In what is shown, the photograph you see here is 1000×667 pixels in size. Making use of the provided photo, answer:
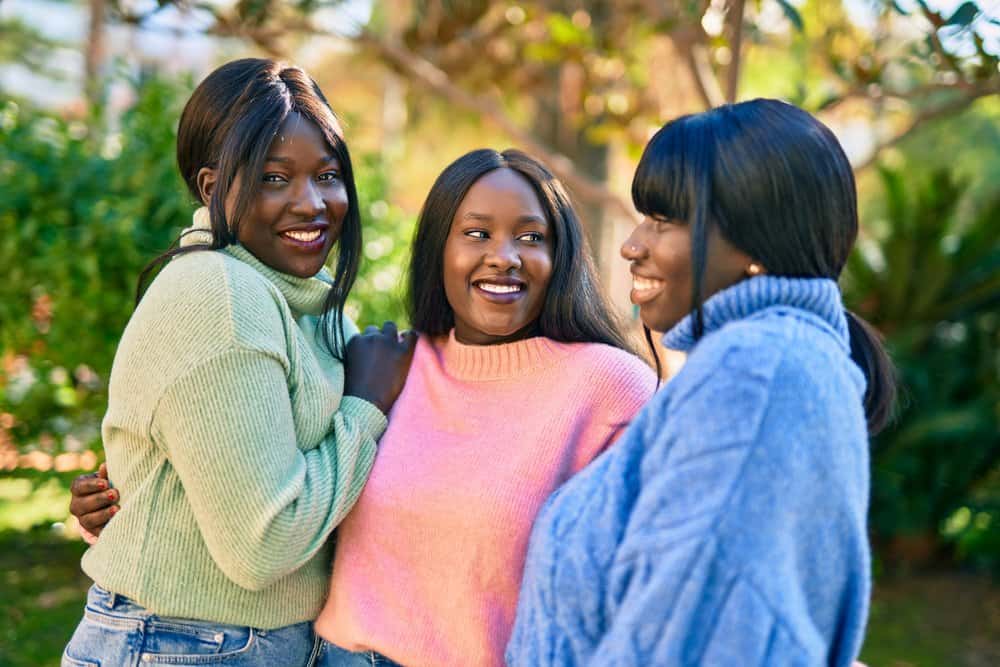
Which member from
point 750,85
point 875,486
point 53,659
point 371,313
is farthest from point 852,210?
point 750,85

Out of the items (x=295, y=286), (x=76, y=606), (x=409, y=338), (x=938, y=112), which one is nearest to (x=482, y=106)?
(x=938, y=112)

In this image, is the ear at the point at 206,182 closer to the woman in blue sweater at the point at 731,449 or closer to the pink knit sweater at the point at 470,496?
the pink knit sweater at the point at 470,496

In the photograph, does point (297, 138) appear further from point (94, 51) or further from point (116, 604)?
point (94, 51)

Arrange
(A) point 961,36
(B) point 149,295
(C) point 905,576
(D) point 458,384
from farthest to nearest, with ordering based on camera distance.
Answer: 1. (C) point 905,576
2. (A) point 961,36
3. (D) point 458,384
4. (B) point 149,295

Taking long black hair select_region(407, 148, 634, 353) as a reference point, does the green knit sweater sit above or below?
A: below

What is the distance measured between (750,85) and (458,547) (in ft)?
27.6

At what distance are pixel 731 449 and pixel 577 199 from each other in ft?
6.95

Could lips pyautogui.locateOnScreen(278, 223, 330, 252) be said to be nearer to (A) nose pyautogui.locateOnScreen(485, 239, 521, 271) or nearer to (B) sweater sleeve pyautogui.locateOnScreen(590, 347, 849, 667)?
(A) nose pyautogui.locateOnScreen(485, 239, 521, 271)

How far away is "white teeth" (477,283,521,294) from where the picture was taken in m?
2.34

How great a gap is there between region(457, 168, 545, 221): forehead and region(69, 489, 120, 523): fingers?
1037 mm

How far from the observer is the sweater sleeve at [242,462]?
1.96m

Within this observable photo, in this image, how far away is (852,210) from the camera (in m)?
1.72

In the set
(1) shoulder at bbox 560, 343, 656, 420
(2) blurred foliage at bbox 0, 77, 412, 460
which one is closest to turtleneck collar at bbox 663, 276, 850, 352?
(1) shoulder at bbox 560, 343, 656, 420

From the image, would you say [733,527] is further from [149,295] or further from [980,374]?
[980,374]
